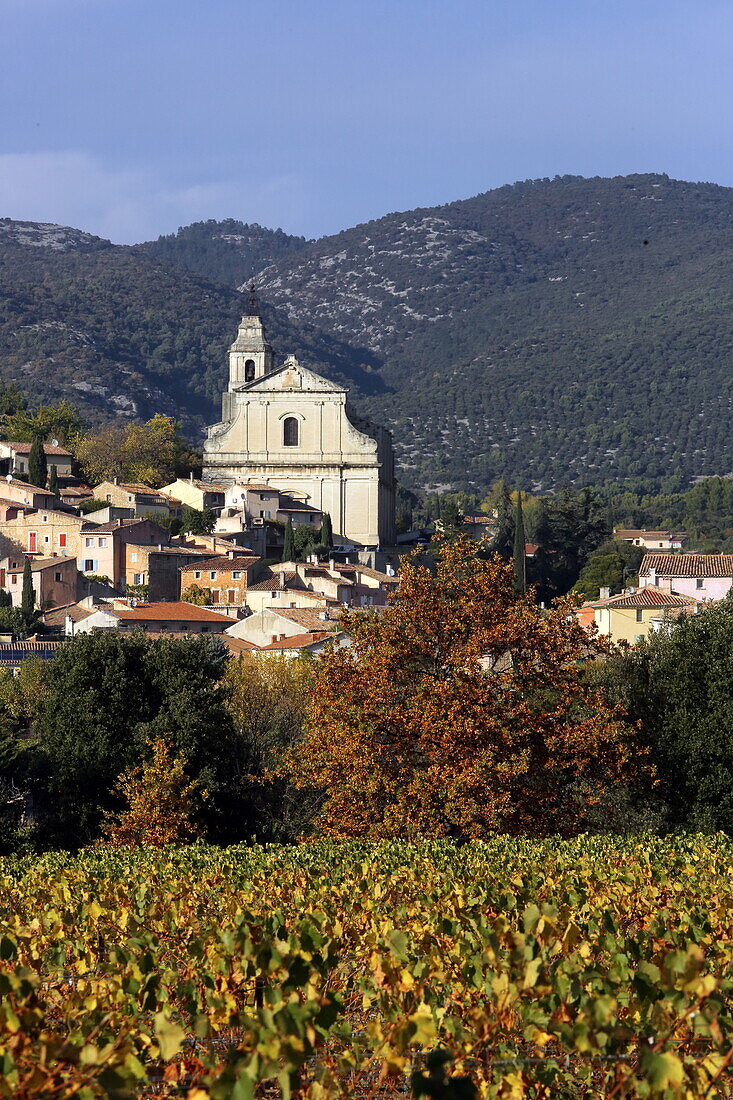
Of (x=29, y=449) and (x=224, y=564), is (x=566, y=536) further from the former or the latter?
(x=29, y=449)

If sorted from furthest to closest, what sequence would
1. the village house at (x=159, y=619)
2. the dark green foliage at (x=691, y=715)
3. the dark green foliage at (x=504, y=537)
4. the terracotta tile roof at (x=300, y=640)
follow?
the dark green foliage at (x=504, y=537) < the village house at (x=159, y=619) < the terracotta tile roof at (x=300, y=640) < the dark green foliage at (x=691, y=715)

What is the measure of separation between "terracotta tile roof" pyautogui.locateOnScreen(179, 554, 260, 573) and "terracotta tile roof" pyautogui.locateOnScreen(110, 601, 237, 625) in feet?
29.7

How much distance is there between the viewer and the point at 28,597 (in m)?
72.2

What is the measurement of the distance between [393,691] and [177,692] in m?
8.31

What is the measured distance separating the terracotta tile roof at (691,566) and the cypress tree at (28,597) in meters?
30.6

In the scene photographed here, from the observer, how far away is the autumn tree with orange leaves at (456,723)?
25500 mm

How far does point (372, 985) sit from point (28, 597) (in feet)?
211

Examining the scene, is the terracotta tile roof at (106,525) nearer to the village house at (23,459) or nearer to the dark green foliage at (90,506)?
the dark green foliage at (90,506)

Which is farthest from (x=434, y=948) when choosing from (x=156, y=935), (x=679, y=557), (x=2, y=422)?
(x=2, y=422)

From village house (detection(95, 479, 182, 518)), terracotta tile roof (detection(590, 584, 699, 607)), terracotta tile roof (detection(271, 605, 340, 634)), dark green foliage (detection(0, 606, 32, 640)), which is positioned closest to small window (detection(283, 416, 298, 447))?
village house (detection(95, 479, 182, 518))

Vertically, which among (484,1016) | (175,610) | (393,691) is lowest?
(175,610)

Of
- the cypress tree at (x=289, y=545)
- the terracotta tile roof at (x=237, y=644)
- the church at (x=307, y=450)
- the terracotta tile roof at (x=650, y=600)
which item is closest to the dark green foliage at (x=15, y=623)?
the terracotta tile roof at (x=237, y=644)

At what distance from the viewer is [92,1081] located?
6977 mm

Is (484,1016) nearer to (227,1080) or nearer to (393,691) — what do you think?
(227,1080)
